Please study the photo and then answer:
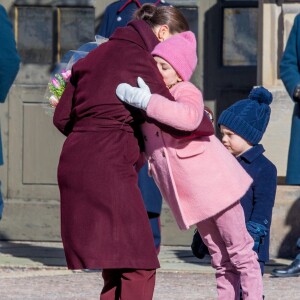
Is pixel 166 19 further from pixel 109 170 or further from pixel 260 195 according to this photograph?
pixel 260 195

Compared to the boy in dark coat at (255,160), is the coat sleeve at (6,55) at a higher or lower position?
higher

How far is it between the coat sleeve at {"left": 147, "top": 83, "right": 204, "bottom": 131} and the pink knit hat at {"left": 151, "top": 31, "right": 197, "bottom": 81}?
0.53 ft

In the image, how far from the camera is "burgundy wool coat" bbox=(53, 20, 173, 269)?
17.5 feet

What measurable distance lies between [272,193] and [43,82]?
369 cm

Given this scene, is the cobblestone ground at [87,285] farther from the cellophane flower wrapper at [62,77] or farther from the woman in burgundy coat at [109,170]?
the woman in burgundy coat at [109,170]

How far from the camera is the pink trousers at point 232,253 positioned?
18.8 ft

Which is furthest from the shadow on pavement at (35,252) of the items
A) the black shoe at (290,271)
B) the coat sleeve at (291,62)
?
the coat sleeve at (291,62)

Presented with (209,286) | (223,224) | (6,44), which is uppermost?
(6,44)

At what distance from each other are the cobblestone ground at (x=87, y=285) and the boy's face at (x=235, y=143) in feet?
3.79

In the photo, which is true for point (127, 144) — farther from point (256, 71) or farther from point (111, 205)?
point (256, 71)

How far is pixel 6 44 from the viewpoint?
8.45 m

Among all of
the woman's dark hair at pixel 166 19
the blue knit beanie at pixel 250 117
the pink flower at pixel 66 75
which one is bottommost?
the blue knit beanie at pixel 250 117

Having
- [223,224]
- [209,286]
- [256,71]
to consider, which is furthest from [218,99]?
[223,224]

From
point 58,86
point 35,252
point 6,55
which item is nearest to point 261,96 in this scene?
point 58,86
